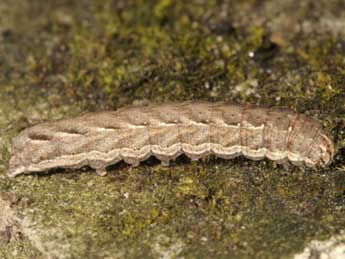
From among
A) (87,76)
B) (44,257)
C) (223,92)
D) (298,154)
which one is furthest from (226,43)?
(44,257)

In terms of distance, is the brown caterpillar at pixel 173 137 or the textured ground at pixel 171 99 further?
the brown caterpillar at pixel 173 137

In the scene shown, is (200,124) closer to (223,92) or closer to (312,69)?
(223,92)

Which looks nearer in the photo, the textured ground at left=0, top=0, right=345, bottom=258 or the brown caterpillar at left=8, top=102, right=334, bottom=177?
the textured ground at left=0, top=0, right=345, bottom=258

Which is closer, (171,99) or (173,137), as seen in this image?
(173,137)

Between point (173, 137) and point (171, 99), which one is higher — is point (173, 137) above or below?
above
